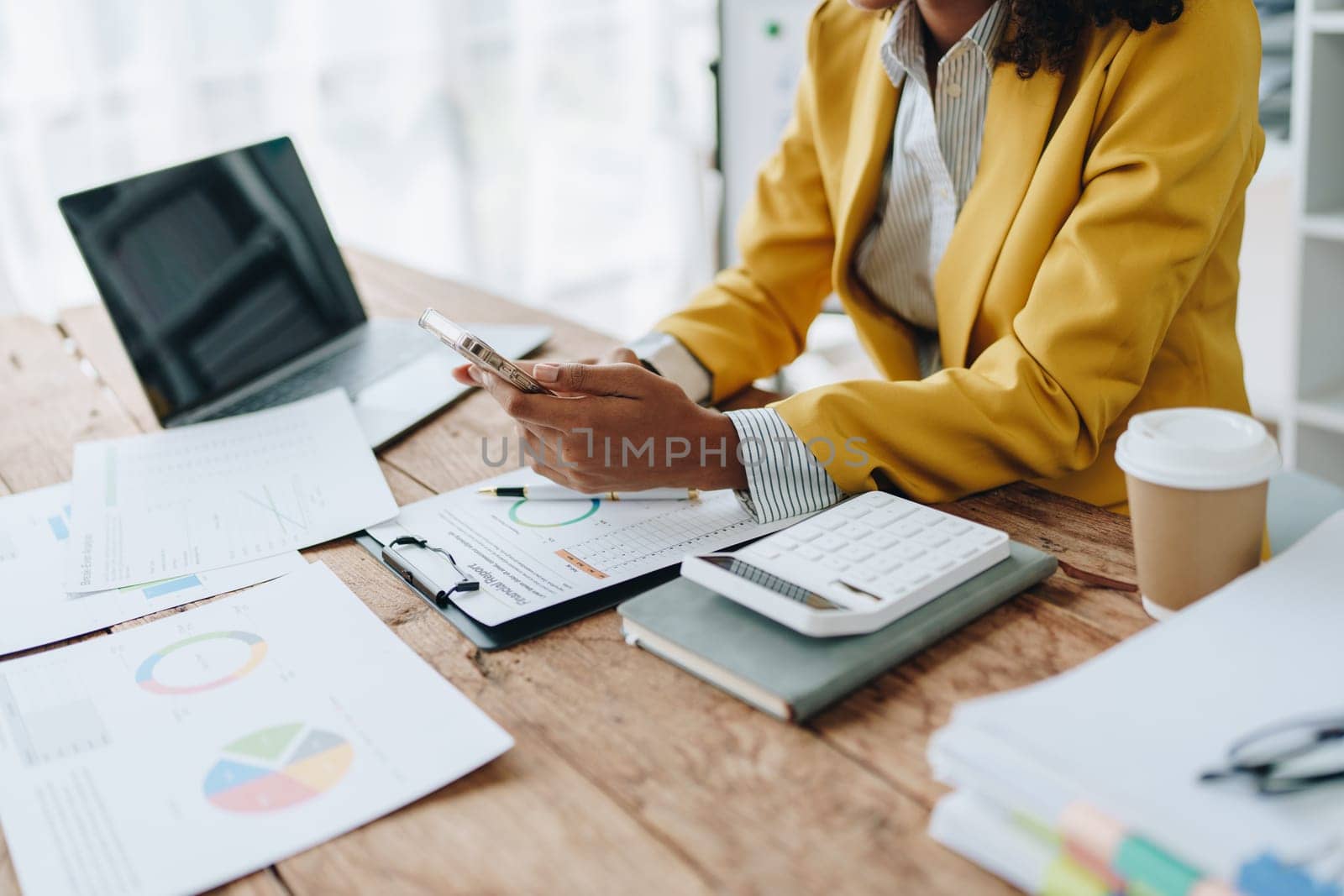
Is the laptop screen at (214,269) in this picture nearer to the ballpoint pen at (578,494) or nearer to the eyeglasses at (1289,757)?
the ballpoint pen at (578,494)

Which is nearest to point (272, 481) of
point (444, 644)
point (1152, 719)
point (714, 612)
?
point (444, 644)

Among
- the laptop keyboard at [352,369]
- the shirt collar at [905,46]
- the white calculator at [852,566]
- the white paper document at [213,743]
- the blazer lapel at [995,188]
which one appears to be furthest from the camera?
the laptop keyboard at [352,369]

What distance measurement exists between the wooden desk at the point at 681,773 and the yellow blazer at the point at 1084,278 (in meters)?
0.10

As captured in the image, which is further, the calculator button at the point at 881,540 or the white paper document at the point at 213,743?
the calculator button at the point at 881,540

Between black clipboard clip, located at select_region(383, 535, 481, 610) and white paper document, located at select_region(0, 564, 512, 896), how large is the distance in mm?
46

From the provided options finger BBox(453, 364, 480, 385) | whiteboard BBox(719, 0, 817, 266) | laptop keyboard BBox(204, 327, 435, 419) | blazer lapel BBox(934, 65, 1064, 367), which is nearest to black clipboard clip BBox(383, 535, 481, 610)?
finger BBox(453, 364, 480, 385)

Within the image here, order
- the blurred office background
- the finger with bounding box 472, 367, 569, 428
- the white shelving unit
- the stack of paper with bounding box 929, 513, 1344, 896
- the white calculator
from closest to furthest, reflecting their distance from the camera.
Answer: the stack of paper with bounding box 929, 513, 1344, 896 → the white calculator → the finger with bounding box 472, 367, 569, 428 → the white shelving unit → the blurred office background

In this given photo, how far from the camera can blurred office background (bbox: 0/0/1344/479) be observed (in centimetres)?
214

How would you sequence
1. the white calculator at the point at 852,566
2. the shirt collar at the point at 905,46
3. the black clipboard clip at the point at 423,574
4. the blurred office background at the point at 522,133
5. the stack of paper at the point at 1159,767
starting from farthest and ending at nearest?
the blurred office background at the point at 522,133
the shirt collar at the point at 905,46
the black clipboard clip at the point at 423,574
the white calculator at the point at 852,566
the stack of paper at the point at 1159,767

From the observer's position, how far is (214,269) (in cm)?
134

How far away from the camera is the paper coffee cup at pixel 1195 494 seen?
2.16 ft

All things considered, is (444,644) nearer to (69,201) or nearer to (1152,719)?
(1152,719)

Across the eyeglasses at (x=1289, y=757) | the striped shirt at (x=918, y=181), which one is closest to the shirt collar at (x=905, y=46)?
the striped shirt at (x=918, y=181)

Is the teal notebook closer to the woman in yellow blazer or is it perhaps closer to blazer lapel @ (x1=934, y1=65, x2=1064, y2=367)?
the woman in yellow blazer
